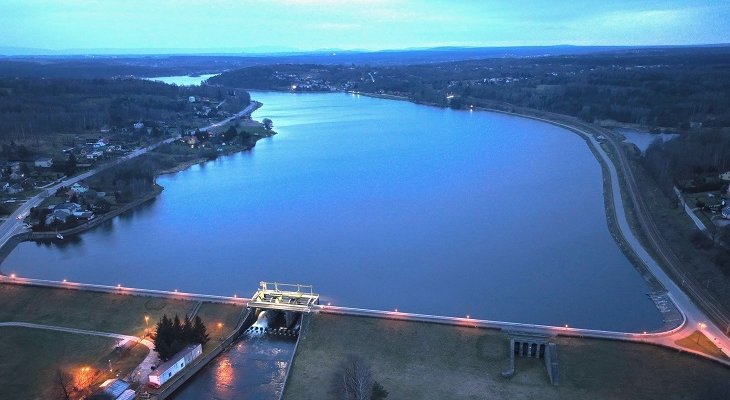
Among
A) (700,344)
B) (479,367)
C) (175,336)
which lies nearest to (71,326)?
(175,336)

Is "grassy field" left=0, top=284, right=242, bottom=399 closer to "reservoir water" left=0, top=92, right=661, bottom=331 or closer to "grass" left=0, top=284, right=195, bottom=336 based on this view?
"grass" left=0, top=284, right=195, bottom=336

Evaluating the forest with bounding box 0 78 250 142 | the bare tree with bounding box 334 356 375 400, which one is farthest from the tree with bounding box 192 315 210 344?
the forest with bounding box 0 78 250 142

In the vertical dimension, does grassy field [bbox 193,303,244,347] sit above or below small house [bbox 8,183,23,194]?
above

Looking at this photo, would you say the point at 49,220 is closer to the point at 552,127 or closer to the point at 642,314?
the point at 642,314

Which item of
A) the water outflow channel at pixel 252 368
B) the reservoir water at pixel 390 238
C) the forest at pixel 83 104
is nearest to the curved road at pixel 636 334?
the reservoir water at pixel 390 238

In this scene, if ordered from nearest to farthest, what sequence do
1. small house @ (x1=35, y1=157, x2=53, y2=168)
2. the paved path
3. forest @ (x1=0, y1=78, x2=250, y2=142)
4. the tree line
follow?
the paved path
the tree line
small house @ (x1=35, y1=157, x2=53, y2=168)
forest @ (x1=0, y1=78, x2=250, y2=142)

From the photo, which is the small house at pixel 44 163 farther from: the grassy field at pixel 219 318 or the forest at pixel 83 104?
the grassy field at pixel 219 318

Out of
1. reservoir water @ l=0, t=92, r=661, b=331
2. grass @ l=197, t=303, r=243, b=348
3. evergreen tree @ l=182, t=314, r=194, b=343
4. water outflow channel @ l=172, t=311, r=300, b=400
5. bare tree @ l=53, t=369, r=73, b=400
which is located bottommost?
reservoir water @ l=0, t=92, r=661, b=331

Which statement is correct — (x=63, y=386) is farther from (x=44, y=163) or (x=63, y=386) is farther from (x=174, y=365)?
(x=44, y=163)
